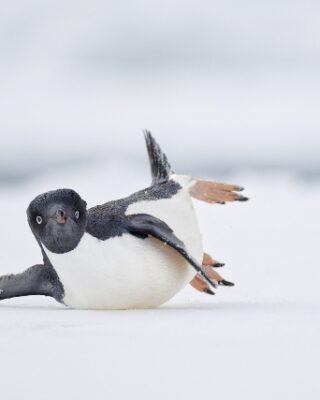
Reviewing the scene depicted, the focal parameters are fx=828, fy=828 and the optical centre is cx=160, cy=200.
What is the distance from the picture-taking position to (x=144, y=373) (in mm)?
2895

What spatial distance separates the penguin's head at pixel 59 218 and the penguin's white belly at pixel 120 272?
0.23ft

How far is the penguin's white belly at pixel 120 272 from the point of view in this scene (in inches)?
181

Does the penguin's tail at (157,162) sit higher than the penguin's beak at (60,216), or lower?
higher

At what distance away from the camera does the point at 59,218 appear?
4.45 metres

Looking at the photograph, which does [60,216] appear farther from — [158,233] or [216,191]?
[216,191]

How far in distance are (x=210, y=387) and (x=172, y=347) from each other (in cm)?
49

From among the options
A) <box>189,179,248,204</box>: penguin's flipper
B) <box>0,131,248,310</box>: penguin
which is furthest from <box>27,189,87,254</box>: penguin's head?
<box>189,179,248,204</box>: penguin's flipper

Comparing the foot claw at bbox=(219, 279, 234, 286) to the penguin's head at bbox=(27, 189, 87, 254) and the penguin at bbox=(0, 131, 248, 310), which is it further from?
the penguin's head at bbox=(27, 189, 87, 254)

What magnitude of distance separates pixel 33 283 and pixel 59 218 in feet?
2.38

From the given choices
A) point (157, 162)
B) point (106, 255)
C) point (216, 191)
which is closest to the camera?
point (106, 255)

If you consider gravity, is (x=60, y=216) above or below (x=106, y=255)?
above

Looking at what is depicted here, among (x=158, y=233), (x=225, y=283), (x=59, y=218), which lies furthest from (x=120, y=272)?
(x=225, y=283)

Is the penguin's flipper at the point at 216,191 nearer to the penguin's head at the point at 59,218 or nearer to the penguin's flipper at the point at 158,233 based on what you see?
the penguin's flipper at the point at 158,233

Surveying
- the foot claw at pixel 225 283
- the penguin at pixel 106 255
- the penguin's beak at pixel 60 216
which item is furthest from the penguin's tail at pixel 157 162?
the penguin's beak at pixel 60 216
